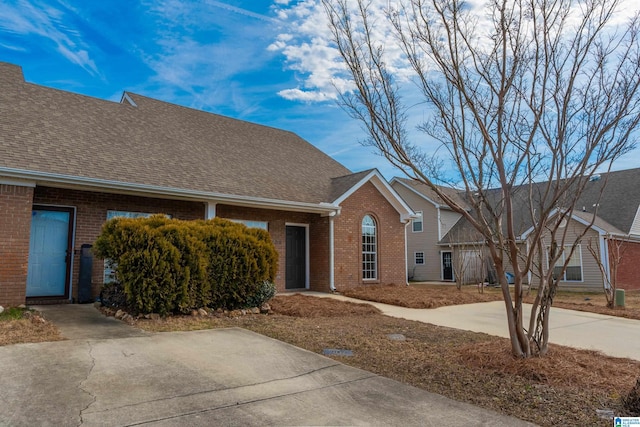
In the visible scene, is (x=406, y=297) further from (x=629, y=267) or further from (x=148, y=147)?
(x=629, y=267)

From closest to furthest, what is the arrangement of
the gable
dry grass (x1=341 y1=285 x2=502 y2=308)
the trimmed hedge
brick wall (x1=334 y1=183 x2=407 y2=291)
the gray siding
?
the trimmed hedge, dry grass (x1=341 y1=285 x2=502 y2=308), brick wall (x1=334 y1=183 x2=407 y2=291), the gable, the gray siding

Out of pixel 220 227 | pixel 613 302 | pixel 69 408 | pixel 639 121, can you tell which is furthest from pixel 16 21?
pixel 613 302

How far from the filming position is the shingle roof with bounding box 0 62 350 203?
9.71m

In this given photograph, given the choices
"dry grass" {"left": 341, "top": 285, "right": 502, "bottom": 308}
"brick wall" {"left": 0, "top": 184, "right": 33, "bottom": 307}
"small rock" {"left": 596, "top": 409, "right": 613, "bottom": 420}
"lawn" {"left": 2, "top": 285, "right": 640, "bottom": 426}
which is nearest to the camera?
"small rock" {"left": 596, "top": 409, "right": 613, "bottom": 420}

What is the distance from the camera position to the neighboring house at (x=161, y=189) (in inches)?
358

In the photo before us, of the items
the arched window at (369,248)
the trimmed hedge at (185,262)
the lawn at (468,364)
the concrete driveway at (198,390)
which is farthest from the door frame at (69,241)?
the arched window at (369,248)

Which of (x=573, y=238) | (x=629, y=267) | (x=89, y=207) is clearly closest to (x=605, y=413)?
(x=89, y=207)

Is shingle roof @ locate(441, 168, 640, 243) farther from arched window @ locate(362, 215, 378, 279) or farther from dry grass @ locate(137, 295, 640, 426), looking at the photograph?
dry grass @ locate(137, 295, 640, 426)

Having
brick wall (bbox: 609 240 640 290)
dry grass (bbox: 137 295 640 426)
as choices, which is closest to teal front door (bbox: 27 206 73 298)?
dry grass (bbox: 137 295 640 426)

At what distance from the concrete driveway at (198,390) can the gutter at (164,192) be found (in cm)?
432

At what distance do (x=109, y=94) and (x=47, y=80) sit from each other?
2787mm

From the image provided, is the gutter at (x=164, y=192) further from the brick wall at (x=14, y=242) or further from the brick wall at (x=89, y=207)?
the brick wall at (x=89, y=207)

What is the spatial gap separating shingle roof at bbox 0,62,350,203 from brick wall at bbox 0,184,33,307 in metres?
0.66

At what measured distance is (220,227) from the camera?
9031 mm
